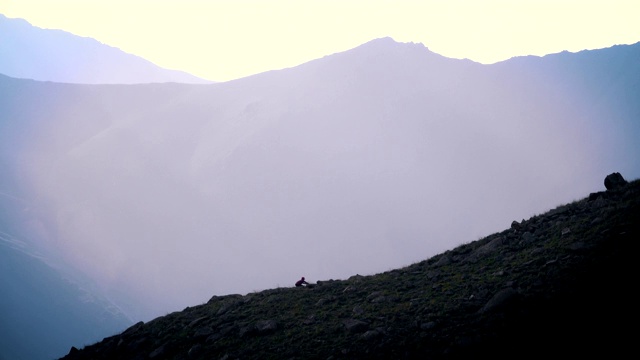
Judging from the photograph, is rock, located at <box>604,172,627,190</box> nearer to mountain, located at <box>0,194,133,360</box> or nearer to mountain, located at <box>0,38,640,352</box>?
mountain, located at <box>0,38,640,352</box>

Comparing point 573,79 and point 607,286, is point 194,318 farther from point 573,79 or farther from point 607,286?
point 573,79

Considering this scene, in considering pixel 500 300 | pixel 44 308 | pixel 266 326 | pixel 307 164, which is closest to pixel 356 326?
pixel 266 326

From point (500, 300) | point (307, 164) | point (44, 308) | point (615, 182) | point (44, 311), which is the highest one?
point (307, 164)

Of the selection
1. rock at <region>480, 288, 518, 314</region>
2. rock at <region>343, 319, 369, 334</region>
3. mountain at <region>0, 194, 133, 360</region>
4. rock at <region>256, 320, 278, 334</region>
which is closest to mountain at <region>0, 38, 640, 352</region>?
mountain at <region>0, 194, 133, 360</region>

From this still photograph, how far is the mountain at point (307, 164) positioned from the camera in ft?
444

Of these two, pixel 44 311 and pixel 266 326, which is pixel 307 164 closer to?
pixel 44 311

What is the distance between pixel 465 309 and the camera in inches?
424

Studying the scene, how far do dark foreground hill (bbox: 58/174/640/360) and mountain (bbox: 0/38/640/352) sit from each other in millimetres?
108310

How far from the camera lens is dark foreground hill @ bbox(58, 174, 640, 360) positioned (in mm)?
8695

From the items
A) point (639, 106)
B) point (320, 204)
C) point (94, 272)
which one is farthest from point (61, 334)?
point (639, 106)

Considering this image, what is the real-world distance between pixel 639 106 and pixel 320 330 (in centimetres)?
21517

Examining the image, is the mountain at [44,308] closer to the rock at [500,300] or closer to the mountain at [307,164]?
the mountain at [307,164]

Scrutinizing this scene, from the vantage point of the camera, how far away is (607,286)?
364 inches

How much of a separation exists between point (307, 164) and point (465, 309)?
14733 cm
